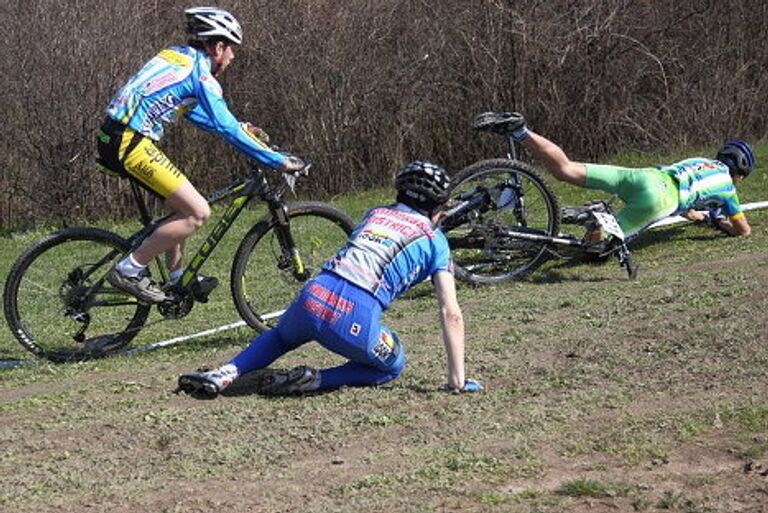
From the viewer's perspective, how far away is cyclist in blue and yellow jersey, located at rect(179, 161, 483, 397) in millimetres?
6598

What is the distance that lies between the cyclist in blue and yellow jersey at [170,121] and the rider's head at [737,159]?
455cm

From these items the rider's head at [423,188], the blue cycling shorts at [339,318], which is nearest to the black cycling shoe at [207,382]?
the blue cycling shorts at [339,318]

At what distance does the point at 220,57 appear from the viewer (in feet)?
26.3

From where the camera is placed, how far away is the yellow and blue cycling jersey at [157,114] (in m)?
7.79

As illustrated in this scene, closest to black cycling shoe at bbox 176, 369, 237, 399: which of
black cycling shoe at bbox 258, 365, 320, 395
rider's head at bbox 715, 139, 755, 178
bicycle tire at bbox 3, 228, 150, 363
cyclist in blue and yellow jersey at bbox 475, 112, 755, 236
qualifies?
black cycling shoe at bbox 258, 365, 320, 395

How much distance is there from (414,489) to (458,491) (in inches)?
7.5

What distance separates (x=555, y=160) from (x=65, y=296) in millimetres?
4054

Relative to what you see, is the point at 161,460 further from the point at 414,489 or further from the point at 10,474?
the point at 414,489

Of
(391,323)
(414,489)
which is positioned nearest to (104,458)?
(414,489)

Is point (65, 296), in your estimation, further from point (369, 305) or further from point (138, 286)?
point (369, 305)

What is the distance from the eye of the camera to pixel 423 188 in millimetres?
6883

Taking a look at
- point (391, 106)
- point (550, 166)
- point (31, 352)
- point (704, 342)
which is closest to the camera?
point (704, 342)

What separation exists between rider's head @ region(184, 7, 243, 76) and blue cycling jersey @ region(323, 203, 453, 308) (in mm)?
1876

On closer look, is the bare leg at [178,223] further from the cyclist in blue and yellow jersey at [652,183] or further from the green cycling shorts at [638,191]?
the green cycling shorts at [638,191]
